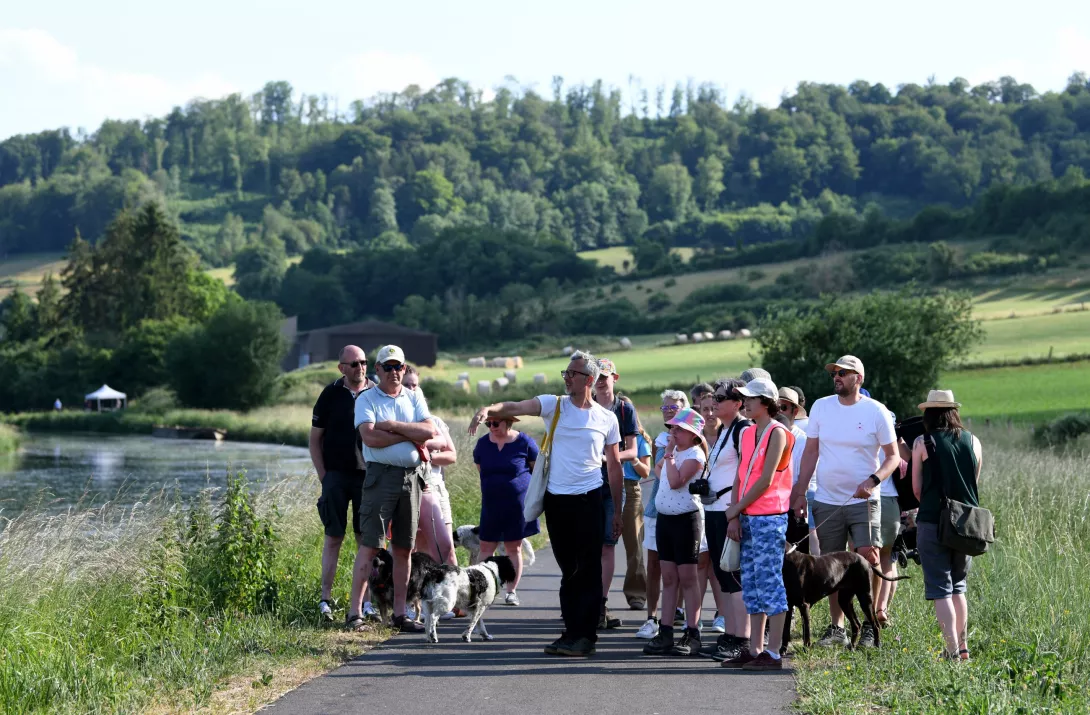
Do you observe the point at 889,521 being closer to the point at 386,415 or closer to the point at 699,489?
the point at 699,489

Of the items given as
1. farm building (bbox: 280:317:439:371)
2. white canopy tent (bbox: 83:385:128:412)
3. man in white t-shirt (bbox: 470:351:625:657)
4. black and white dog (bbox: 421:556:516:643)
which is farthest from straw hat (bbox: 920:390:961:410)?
farm building (bbox: 280:317:439:371)

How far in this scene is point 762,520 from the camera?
8648 millimetres

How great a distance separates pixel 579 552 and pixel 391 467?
1.63 meters

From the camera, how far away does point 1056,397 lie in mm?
41812

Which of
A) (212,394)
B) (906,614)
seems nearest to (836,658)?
(906,614)

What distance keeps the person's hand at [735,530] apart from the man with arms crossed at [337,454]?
3.15 metres

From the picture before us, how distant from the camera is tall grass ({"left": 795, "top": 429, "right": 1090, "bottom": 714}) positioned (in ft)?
23.6

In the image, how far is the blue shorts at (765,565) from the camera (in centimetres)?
859

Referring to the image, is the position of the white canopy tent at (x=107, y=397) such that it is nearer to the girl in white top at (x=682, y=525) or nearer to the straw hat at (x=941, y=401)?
the girl in white top at (x=682, y=525)

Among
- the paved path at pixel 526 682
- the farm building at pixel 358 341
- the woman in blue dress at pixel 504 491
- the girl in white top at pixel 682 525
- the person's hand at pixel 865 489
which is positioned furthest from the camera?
the farm building at pixel 358 341

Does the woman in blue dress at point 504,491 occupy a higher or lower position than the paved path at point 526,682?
higher

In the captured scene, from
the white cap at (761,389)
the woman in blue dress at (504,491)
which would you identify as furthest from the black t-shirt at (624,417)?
the white cap at (761,389)

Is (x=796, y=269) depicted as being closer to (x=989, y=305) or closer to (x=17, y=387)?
(x=989, y=305)

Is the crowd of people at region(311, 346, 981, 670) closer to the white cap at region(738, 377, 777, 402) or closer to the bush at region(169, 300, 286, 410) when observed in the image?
the white cap at region(738, 377, 777, 402)
